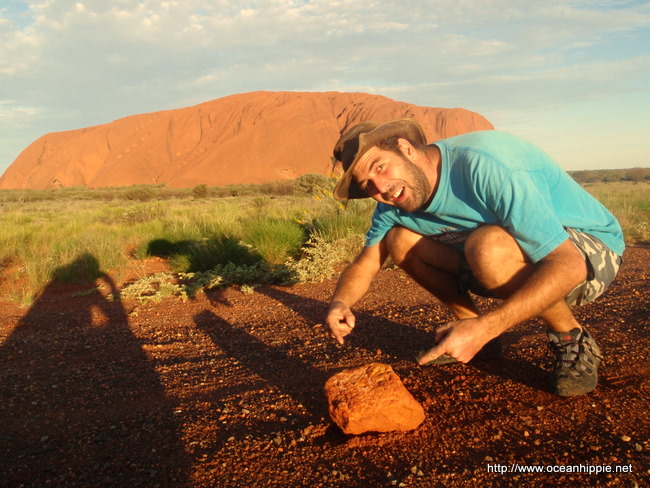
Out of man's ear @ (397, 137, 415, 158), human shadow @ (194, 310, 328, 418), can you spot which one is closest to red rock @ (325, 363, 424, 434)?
human shadow @ (194, 310, 328, 418)

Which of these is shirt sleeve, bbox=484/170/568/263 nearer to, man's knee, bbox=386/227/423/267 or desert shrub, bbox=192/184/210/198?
man's knee, bbox=386/227/423/267

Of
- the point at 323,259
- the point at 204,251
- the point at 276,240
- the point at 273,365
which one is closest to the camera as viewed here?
the point at 273,365

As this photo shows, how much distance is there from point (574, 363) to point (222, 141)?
71.0 meters

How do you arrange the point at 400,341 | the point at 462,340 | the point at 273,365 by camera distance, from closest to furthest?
the point at 462,340, the point at 273,365, the point at 400,341

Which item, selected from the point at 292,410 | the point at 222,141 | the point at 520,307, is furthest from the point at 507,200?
the point at 222,141

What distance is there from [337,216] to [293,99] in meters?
70.4

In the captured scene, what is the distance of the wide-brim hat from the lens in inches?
95.7

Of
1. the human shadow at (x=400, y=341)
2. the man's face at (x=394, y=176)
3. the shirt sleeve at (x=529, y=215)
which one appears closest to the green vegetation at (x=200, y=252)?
the human shadow at (x=400, y=341)

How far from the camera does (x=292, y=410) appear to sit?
7.78ft

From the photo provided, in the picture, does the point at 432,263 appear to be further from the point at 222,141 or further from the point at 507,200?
the point at 222,141

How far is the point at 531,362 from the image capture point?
9.07 ft

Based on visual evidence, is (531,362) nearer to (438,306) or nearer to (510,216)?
(510,216)

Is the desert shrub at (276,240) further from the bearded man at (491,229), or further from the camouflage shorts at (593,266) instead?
the camouflage shorts at (593,266)

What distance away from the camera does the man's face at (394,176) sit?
2422 mm
